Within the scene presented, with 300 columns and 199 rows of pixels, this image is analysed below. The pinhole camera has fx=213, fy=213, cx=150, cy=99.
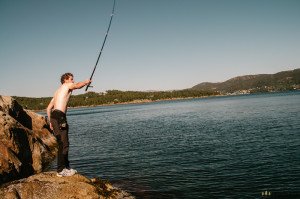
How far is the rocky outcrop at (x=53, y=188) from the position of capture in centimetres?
588

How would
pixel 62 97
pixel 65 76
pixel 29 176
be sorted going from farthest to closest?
pixel 29 176 → pixel 65 76 → pixel 62 97

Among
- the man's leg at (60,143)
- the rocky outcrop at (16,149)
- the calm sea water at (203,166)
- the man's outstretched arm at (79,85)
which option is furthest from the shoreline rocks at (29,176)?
the man's outstretched arm at (79,85)

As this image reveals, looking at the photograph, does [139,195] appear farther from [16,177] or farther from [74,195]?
[16,177]

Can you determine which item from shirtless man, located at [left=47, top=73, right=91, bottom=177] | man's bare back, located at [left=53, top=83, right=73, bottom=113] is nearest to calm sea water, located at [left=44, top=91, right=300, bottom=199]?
shirtless man, located at [left=47, top=73, right=91, bottom=177]

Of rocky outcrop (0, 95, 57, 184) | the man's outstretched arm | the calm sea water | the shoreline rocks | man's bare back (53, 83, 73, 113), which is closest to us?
the shoreline rocks

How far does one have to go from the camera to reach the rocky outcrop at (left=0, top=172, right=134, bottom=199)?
5875mm

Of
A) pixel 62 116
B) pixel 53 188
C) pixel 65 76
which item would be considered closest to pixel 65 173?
pixel 53 188

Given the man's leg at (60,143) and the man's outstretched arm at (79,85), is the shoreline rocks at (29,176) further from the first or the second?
the man's outstretched arm at (79,85)

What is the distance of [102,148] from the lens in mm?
18594

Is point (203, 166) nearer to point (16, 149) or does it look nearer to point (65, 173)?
point (65, 173)

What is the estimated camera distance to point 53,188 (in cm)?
619

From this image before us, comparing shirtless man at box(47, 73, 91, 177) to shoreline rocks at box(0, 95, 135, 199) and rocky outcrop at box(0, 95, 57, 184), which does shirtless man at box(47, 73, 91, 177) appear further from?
rocky outcrop at box(0, 95, 57, 184)

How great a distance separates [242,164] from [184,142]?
714cm

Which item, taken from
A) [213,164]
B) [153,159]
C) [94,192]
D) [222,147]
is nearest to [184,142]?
[222,147]
